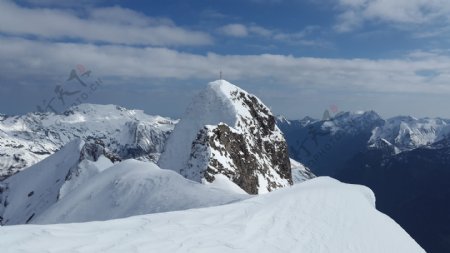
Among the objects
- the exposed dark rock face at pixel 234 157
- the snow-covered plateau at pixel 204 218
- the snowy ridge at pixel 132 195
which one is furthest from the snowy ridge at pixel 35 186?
the snowy ridge at pixel 132 195

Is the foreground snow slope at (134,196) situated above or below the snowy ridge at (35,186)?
above

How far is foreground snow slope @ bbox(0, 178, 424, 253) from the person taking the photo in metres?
11.8

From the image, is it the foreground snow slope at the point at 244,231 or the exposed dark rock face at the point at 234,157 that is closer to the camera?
the foreground snow slope at the point at 244,231

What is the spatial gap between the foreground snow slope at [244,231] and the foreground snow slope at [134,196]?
3878 mm

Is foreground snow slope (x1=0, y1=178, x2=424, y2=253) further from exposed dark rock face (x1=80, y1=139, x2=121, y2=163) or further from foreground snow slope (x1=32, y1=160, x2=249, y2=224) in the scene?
exposed dark rock face (x1=80, y1=139, x2=121, y2=163)

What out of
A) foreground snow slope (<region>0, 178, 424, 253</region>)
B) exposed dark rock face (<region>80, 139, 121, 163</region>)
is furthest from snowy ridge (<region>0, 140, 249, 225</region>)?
exposed dark rock face (<region>80, 139, 121, 163</region>)

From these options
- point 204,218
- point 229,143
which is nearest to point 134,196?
point 204,218

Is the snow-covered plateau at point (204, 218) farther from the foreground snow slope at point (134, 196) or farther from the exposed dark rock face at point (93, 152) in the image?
the exposed dark rock face at point (93, 152)

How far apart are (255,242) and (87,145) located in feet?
353

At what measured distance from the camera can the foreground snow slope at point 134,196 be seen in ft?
75.3

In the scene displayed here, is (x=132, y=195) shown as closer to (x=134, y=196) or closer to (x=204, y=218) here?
(x=134, y=196)

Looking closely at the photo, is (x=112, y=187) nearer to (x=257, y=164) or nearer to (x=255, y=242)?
(x=255, y=242)

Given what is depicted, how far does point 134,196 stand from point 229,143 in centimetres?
3630

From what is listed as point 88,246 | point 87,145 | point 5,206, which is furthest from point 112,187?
point 5,206
